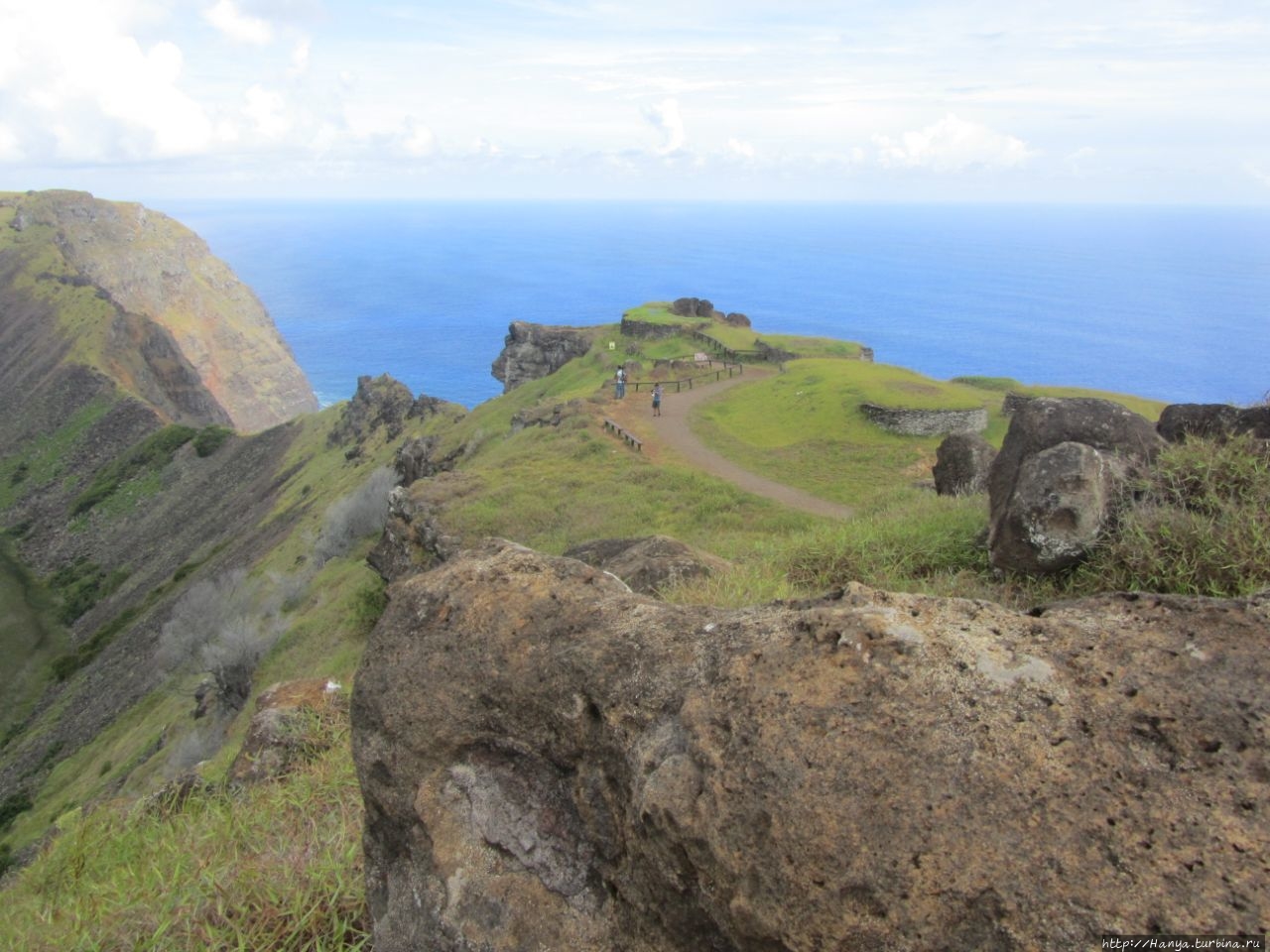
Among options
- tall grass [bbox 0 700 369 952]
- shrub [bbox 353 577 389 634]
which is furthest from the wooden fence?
tall grass [bbox 0 700 369 952]

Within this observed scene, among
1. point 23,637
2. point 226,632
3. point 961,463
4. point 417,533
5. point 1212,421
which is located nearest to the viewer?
point 1212,421

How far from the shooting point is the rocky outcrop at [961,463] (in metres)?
13.5

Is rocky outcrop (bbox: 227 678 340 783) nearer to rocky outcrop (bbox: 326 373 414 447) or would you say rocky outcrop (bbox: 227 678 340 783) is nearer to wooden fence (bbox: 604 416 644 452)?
wooden fence (bbox: 604 416 644 452)

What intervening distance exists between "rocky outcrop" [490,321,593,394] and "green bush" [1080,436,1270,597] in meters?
51.3

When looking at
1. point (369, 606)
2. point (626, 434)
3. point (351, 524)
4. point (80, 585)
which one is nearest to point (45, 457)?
point (80, 585)

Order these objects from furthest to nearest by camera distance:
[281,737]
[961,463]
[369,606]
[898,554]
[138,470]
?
[138,470] < [369,606] < [961,463] < [898,554] < [281,737]

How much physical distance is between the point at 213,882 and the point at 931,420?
26010 millimetres

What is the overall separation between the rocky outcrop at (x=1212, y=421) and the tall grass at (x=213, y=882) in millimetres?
6943

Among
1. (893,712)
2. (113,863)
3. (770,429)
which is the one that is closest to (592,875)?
(893,712)

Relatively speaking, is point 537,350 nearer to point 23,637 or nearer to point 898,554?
point 23,637

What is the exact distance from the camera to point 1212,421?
7.87m

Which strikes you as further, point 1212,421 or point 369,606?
point 369,606

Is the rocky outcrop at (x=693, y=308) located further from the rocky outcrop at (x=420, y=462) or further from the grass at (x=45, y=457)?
the grass at (x=45, y=457)

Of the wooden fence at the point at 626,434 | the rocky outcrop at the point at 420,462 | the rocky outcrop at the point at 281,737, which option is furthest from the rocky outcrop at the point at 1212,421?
the rocky outcrop at the point at 420,462
